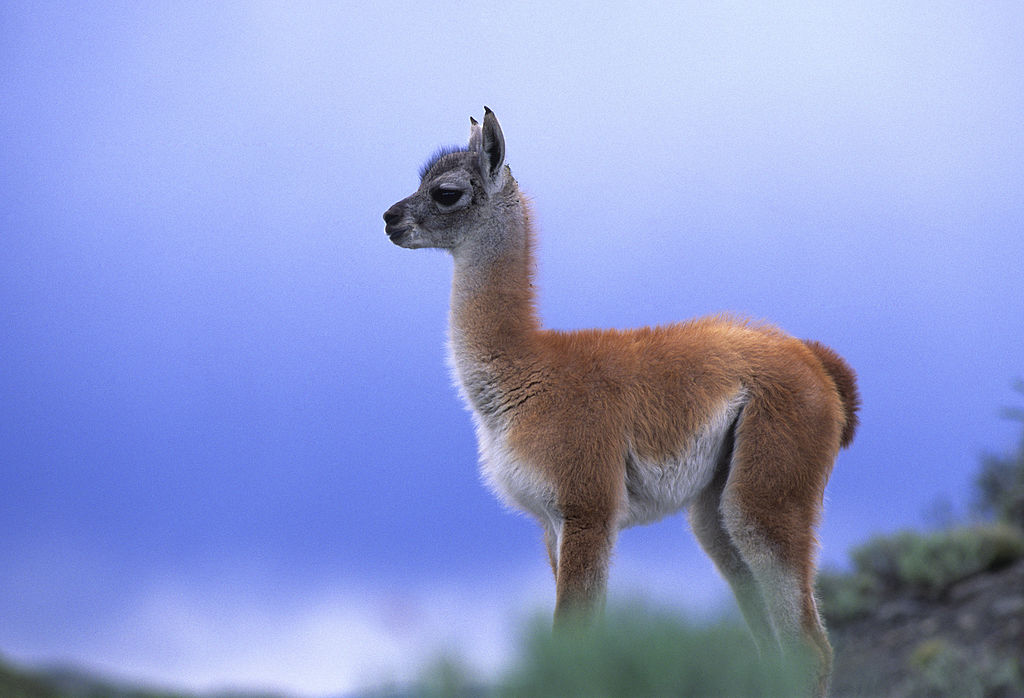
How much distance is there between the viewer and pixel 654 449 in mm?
6496

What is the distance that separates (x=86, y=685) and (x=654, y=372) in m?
4.03

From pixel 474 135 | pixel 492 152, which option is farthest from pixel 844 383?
pixel 474 135

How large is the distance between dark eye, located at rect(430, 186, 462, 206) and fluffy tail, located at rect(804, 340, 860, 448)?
2.81m

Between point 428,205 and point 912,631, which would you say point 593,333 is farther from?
point 912,631

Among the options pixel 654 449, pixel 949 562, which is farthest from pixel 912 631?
pixel 654 449

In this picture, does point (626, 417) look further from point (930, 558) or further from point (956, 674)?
point (930, 558)

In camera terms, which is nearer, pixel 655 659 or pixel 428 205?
pixel 655 659

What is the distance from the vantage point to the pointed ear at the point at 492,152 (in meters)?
6.68

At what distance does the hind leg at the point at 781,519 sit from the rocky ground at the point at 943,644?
4.79 meters

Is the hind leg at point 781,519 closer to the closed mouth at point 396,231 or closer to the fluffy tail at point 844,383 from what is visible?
the fluffy tail at point 844,383

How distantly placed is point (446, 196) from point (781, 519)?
3.07 metres

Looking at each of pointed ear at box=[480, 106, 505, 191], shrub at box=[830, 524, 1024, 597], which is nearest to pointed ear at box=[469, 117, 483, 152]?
pointed ear at box=[480, 106, 505, 191]

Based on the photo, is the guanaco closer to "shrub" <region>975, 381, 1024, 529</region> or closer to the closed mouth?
the closed mouth

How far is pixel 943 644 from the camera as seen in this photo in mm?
11047
